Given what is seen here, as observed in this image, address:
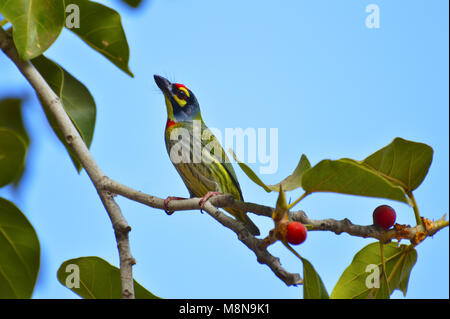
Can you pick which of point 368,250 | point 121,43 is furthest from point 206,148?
point 368,250

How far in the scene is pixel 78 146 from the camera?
2.10 metres

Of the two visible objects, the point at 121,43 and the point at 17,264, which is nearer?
the point at 17,264

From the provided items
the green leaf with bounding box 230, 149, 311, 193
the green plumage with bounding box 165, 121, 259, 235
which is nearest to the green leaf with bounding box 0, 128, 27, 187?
the green leaf with bounding box 230, 149, 311, 193

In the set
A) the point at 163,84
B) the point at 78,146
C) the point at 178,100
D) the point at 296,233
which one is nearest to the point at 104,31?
the point at 78,146

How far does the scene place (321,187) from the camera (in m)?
1.67

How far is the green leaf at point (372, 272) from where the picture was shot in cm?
202

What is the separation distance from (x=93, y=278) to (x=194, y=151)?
1.31 metres

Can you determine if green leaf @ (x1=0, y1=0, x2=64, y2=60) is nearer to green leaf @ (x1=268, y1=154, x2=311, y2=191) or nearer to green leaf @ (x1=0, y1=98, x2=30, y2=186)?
green leaf @ (x1=268, y1=154, x2=311, y2=191)

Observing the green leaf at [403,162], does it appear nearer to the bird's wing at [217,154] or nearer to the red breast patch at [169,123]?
the bird's wing at [217,154]

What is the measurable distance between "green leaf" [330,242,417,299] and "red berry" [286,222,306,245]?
0.57m

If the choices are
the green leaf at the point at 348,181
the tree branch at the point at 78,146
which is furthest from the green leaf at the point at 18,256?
the green leaf at the point at 348,181

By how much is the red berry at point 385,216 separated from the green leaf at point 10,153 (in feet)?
4.79

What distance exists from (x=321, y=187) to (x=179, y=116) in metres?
2.05
